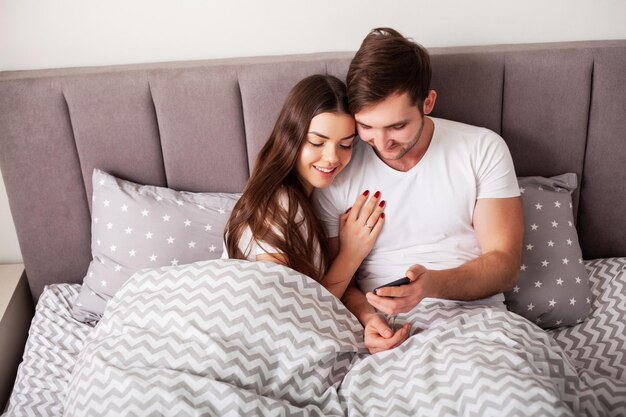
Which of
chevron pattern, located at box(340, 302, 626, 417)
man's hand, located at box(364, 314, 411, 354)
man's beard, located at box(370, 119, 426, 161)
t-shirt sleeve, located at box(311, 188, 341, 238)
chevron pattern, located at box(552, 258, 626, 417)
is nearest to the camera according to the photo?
chevron pattern, located at box(340, 302, 626, 417)

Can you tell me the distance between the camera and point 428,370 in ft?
4.00

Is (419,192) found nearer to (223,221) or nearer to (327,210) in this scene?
(327,210)

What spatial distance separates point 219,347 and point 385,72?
28.5 inches

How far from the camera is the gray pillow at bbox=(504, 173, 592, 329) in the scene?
1536 millimetres

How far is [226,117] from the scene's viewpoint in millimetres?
1649

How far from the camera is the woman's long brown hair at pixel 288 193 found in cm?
142

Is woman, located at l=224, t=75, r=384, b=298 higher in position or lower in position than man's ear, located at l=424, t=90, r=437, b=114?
lower

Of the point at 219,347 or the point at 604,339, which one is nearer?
the point at 219,347

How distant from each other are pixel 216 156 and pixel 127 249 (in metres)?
0.36

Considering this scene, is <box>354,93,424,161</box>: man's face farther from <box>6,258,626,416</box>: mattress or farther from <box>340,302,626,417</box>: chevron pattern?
<box>6,258,626,416</box>: mattress

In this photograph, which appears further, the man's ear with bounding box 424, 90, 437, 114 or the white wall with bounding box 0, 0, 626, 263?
the white wall with bounding box 0, 0, 626, 263

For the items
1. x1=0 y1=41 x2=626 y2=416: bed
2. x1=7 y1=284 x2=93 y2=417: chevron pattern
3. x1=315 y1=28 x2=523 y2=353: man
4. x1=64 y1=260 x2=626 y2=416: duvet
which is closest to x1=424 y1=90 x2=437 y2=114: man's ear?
x1=315 y1=28 x2=523 y2=353: man

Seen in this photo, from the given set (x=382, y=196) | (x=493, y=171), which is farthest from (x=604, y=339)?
(x=382, y=196)

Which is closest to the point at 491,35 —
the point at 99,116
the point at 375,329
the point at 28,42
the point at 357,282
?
the point at 357,282
